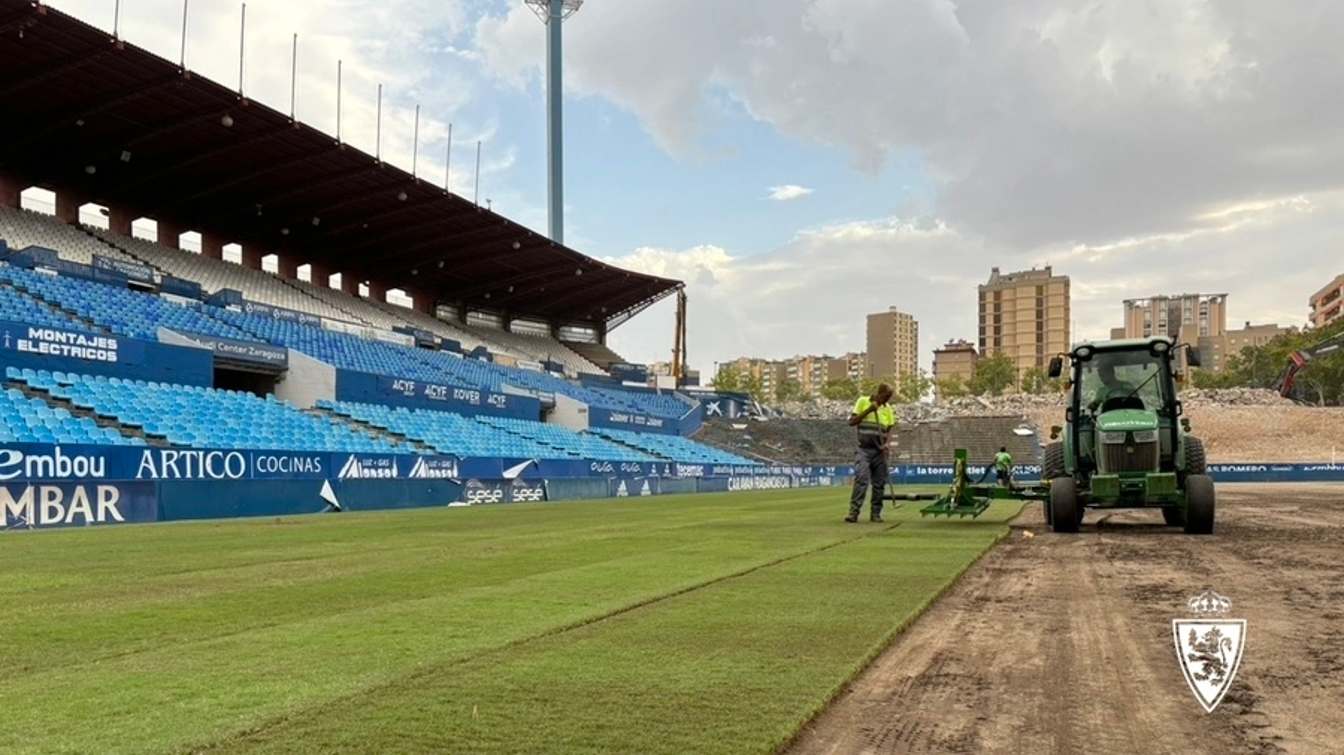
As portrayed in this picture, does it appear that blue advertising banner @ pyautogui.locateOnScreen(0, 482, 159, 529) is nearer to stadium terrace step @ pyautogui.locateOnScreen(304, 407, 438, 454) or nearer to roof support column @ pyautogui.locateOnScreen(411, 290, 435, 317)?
stadium terrace step @ pyautogui.locateOnScreen(304, 407, 438, 454)

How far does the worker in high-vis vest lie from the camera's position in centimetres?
1334

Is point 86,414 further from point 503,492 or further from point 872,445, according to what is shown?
point 872,445

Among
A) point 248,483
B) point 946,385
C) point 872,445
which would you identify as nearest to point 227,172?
point 248,483

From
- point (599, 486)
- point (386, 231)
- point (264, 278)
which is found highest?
point (386, 231)

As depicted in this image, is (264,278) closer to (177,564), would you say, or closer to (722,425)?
(722,425)

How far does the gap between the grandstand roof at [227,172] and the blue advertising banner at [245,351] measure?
9127mm

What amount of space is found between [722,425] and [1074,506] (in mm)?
51123

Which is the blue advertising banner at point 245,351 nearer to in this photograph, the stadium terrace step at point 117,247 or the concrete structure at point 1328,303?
the stadium terrace step at point 117,247

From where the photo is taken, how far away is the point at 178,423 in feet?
70.6

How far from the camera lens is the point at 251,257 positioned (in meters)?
46.5

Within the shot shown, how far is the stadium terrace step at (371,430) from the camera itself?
95.4 feet

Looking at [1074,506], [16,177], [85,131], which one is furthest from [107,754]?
→ [16,177]

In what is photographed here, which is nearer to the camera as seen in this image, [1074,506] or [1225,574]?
[1225,574]

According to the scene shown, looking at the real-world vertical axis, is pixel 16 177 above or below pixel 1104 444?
above
